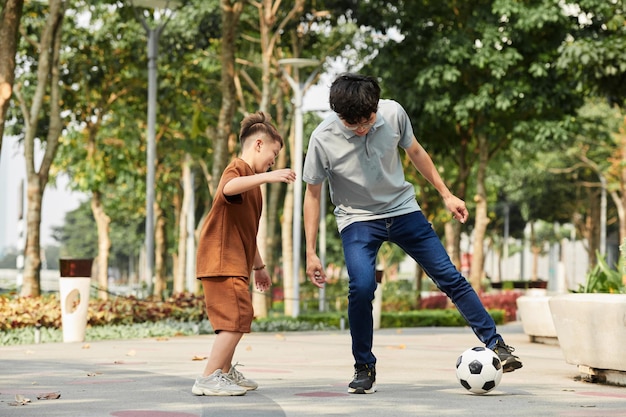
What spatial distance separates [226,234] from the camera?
636 centimetres

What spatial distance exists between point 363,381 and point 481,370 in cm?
69

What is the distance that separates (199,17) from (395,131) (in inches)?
689

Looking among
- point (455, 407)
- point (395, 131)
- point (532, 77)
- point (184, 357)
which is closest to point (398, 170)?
point (395, 131)

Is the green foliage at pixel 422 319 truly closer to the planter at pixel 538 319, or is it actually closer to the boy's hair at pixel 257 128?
the planter at pixel 538 319

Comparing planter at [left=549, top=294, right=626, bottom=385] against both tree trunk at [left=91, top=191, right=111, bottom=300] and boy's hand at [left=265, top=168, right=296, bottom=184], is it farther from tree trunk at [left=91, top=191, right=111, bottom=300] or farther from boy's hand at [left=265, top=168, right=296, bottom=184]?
tree trunk at [left=91, top=191, right=111, bottom=300]

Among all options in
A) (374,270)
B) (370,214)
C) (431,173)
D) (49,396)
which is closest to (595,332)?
(431,173)

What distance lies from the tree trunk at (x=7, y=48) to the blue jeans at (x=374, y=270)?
25.6 feet

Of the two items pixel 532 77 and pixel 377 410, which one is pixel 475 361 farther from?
pixel 532 77

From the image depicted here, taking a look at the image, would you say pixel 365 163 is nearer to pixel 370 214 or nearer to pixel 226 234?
pixel 370 214

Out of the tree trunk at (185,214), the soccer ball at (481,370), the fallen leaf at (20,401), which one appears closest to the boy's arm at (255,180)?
the soccer ball at (481,370)

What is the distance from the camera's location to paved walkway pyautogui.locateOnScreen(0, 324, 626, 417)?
5.68 metres

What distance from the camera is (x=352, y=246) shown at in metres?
6.47

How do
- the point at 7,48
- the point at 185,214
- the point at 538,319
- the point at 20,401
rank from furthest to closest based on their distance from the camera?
1. the point at 185,214
2. the point at 538,319
3. the point at 7,48
4. the point at 20,401

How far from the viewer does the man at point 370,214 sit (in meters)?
6.37
